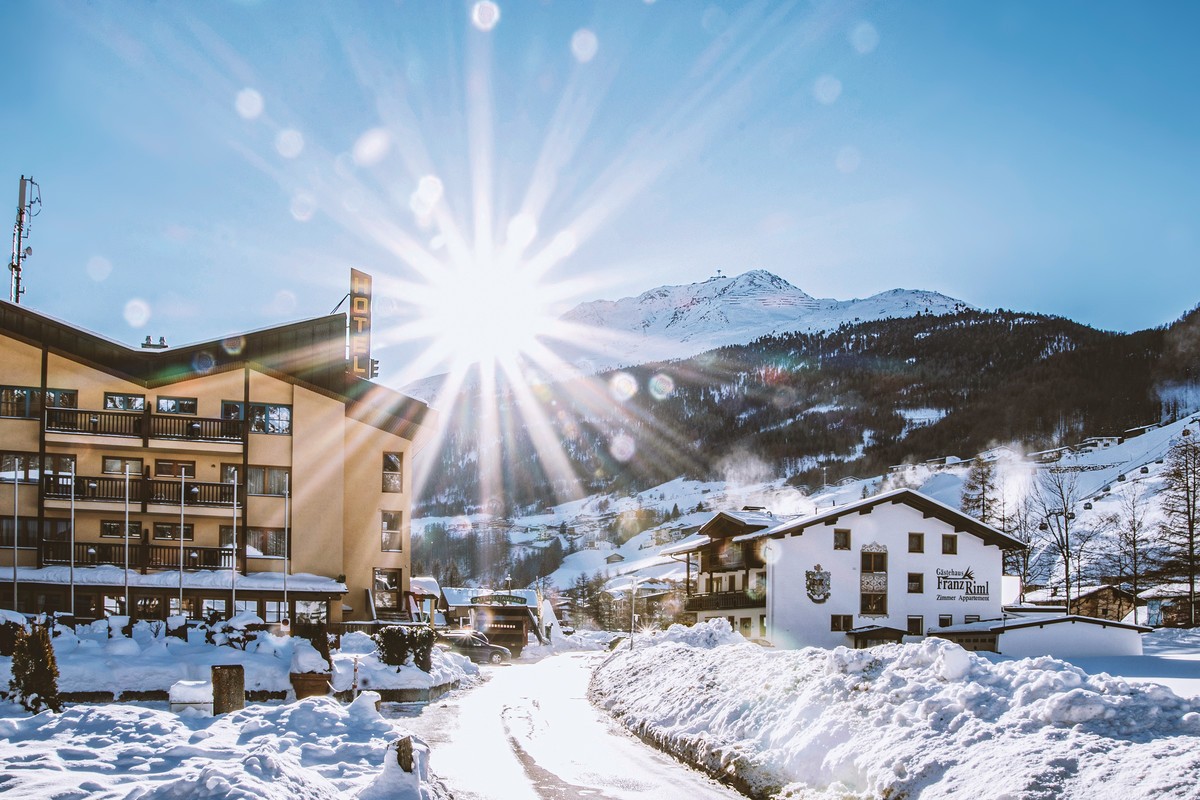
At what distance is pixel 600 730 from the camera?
24312mm

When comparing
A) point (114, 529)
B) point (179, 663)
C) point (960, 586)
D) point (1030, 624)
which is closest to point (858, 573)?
point (960, 586)

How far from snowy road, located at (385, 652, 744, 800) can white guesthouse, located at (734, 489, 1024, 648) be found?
19.8 metres

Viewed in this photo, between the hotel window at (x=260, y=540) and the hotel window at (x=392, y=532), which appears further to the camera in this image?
the hotel window at (x=392, y=532)

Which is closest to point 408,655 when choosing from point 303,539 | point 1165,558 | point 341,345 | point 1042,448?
point 303,539

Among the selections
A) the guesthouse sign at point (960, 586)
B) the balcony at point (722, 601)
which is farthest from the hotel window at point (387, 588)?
the guesthouse sign at point (960, 586)

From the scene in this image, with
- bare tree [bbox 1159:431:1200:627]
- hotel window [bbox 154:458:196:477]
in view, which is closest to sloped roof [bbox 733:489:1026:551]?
bare tree [bbox 1159:431:1200:627]

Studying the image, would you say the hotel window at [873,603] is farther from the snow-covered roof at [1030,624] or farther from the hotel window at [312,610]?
the hotel window at [312,610]

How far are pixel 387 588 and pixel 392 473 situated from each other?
19.0 ft

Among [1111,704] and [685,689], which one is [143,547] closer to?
[685,689]

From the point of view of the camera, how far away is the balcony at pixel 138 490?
142ft

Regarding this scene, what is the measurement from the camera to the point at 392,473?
5091 centimetres

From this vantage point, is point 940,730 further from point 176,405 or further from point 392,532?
point 176,405

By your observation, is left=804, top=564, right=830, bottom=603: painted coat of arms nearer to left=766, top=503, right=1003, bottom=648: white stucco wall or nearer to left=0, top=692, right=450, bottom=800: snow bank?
left=766, top=503, right=1003, bottom=648: white stucco wall

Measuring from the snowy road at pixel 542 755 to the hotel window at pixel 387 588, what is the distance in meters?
17.7
